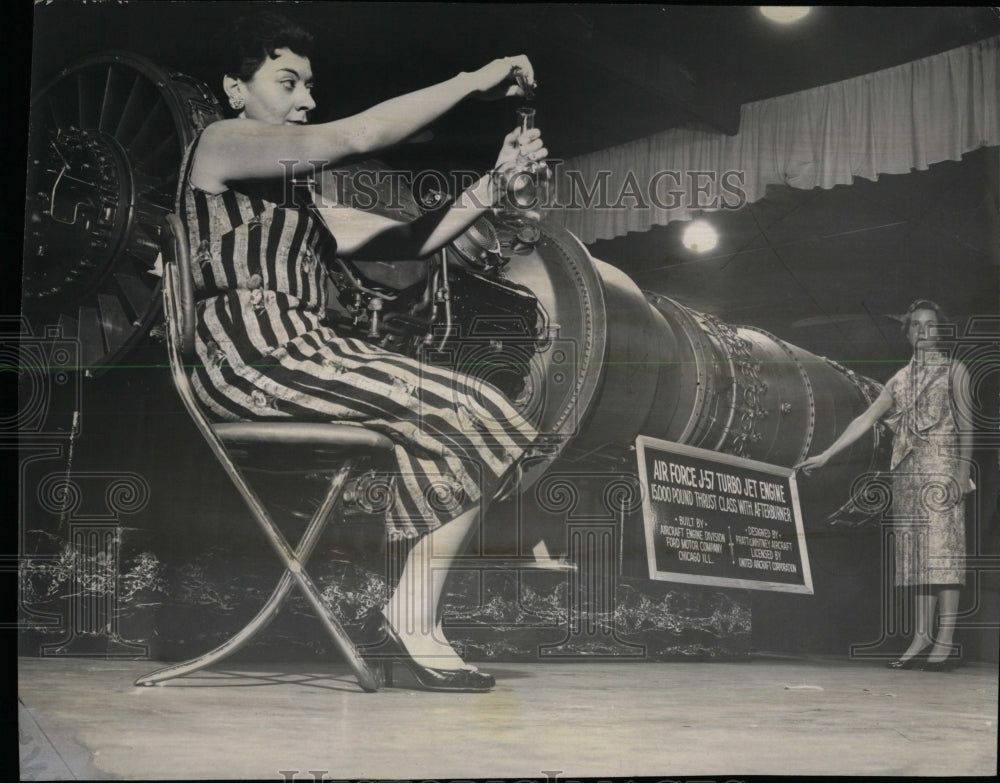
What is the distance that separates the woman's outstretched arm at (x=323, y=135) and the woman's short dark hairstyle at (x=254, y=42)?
0.62 ft

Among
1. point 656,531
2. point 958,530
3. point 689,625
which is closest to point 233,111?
point 656,531

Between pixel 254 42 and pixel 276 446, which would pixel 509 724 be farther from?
pixel 254 42

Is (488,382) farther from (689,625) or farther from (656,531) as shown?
(689,625)

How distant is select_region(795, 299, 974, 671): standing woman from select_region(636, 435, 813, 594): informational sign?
0.21 metres

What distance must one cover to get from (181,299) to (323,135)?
767 mm

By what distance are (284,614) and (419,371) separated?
3.18 ft

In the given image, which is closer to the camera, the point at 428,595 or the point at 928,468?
the point at 428,595

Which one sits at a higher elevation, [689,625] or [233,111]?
[233,111]

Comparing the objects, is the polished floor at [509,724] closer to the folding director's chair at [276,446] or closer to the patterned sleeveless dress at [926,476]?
the folding director's chair at [276,446]

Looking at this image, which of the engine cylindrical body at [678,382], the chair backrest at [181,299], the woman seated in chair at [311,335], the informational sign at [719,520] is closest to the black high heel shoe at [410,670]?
the woman seated in chair at [311,335]

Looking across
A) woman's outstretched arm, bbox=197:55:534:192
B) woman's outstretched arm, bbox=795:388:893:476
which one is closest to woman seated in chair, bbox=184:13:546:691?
woman's outstretched arm, bbox=197:55:534:192

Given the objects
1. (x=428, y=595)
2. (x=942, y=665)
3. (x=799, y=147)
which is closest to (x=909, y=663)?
(x=942, y=665)

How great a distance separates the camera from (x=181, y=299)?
4281 mm

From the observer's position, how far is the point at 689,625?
439 cm
